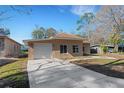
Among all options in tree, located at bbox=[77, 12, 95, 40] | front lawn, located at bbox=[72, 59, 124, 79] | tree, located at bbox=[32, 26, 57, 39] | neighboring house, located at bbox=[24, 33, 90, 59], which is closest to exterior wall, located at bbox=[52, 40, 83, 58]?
neighboring house, located at bbox=[24, 33, 90, 59]

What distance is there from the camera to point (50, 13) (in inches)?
1633

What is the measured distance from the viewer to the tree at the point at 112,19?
3732 centimetres

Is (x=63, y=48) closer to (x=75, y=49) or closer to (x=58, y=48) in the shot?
(x=58, y=48)

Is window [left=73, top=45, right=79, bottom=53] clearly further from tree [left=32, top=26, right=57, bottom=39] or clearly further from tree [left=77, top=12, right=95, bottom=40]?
tree [left=32, top=26, right=57, bottom=39]

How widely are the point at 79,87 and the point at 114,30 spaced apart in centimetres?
3410

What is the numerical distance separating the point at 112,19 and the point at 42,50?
70.9 ft

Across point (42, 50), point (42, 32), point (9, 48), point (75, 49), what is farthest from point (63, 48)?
point (42, 32)

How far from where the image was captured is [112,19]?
126 feet

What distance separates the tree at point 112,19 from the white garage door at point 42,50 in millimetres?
20239

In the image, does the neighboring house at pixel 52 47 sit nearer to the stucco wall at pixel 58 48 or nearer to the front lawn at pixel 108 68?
the stucco wall at pixel 58 48

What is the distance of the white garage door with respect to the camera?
2267 cm

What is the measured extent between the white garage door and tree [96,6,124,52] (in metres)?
20.2

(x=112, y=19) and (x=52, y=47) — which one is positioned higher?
(x=112, y=19)

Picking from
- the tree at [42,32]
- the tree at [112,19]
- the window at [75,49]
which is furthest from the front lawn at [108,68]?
the tree at [42,32]
